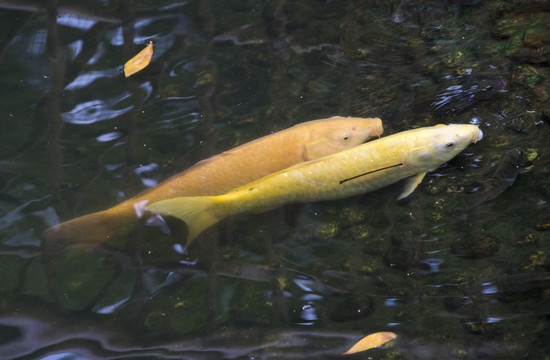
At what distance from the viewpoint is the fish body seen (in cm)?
316

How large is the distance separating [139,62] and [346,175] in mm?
2371

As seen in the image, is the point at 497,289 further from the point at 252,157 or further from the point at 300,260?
the point at 252,157

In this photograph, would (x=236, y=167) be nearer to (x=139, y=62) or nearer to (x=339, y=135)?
(x=339, y=135)

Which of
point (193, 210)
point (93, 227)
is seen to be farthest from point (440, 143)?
point (93, 227)

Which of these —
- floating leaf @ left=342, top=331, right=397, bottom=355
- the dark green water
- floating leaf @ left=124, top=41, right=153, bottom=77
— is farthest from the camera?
floating leaf @ left=124, top=41, right=153, bottom=77

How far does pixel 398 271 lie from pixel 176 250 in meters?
1.46

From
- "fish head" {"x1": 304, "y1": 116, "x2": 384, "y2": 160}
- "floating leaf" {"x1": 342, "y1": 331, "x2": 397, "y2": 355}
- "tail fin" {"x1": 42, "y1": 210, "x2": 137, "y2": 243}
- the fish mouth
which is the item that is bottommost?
"floating leaf" {"x1": 342, "y1": 331, "x2": 397, "y2": 355}

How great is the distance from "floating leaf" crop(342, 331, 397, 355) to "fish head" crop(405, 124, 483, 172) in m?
1.09

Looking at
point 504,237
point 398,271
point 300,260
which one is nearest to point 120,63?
point 300,260

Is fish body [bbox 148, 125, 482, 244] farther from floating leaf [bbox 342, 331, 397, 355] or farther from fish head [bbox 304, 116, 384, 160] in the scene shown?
floating leaf [bbox 342, 331, 397, 355]

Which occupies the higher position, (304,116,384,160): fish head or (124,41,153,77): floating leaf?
(124,41,153,77): floating leaf

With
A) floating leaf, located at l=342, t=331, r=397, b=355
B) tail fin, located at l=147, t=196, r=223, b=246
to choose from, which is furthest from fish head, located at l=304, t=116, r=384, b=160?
floating leaf, located at l=342, t=331, r=397, b=355

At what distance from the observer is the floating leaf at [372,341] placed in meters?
2.74

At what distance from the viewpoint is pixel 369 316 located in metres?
2.87
